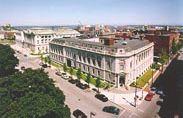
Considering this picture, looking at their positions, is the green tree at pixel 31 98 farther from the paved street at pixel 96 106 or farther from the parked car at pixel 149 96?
the parked car at pixel 149 96

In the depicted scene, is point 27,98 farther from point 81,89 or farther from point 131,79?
point 131,79

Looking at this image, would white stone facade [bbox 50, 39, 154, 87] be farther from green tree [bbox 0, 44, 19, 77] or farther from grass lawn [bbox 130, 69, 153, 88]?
green tree [bbox 0, 44, 19, 77]

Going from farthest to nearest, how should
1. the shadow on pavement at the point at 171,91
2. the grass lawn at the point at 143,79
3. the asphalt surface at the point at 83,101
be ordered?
the grass lawn at the point at 143,79, the asphalt surface at the point at 83,101, the shadow on pavement at the point at 171,91

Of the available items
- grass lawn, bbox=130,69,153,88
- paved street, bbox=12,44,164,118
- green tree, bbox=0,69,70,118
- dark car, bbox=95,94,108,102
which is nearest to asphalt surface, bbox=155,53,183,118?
Answer: paved street, bbox=12,44,164,118

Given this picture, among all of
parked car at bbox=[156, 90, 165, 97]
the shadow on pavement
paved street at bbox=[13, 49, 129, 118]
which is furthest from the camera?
parked car at bbox=[156, 90, 165, 97]

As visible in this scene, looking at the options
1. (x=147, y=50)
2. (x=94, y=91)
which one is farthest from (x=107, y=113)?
(x=147, y=50)

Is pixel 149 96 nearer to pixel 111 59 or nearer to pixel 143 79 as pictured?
pixel 111 59

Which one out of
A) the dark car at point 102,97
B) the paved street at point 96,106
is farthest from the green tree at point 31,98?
the dark car at point 102,97

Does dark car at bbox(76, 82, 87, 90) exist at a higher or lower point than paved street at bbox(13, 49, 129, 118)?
higher
